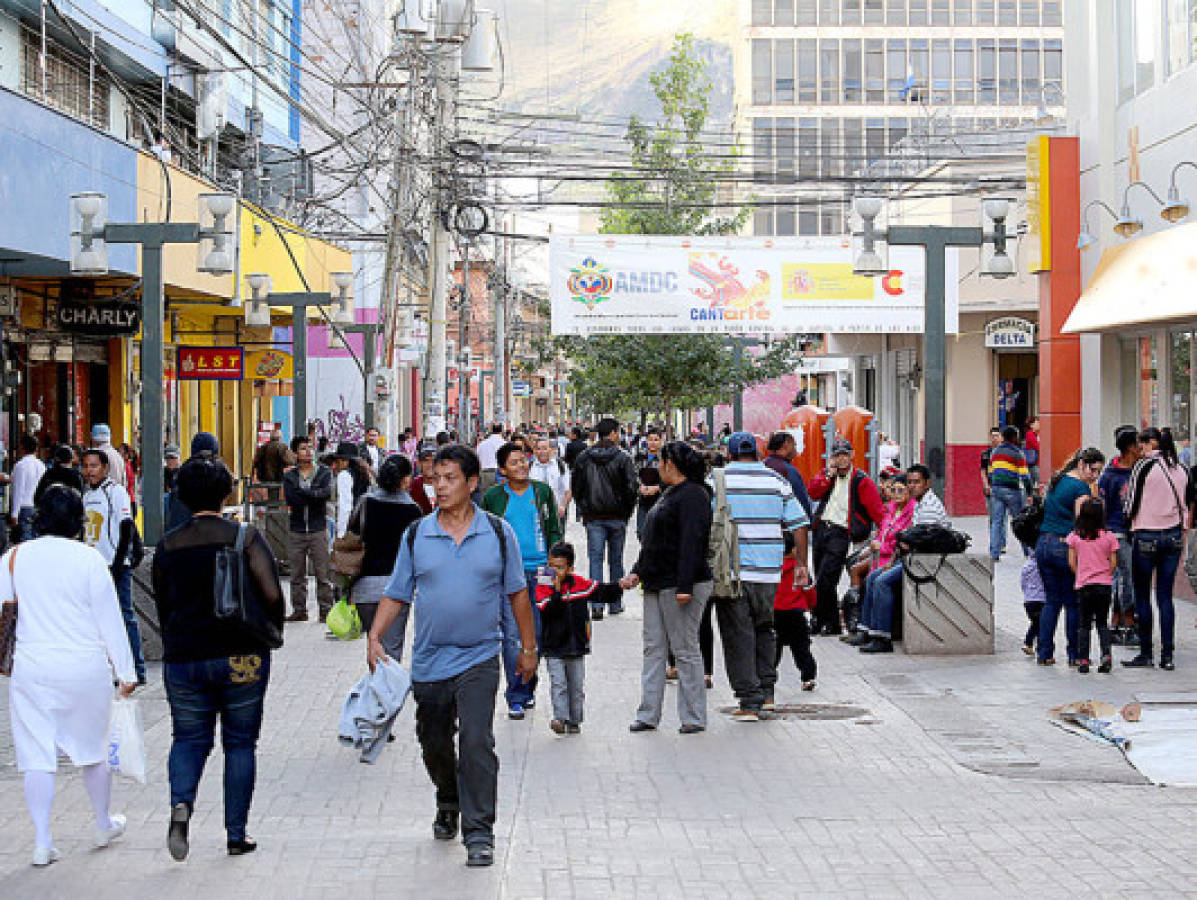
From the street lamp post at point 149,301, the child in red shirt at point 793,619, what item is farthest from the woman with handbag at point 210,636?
the street lamp post at point 149,301

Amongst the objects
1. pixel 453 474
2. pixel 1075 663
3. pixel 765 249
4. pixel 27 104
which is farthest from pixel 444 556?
pixel 765 249

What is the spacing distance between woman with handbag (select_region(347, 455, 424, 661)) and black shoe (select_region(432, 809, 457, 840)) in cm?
339

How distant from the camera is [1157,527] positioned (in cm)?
1275

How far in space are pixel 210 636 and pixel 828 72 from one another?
62.1 m

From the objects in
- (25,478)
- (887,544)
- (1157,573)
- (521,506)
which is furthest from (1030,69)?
(521,506)

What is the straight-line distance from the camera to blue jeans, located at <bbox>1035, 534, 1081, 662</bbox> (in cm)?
1292

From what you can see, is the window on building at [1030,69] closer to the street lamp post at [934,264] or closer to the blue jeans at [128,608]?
the street lamp post at [934,264]

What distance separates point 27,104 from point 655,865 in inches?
517

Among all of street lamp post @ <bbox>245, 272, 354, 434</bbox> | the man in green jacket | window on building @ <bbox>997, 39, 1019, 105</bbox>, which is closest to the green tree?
street lamp post @ <bbox>245, 272, 354, 434</bbox>

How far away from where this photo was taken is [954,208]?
3478 centimetres

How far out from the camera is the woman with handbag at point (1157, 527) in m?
12.7

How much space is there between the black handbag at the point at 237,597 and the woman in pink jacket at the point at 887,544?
8061 mm

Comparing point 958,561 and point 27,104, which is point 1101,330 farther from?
point 27,104

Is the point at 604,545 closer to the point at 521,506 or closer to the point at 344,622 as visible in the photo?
the point at 521,506
